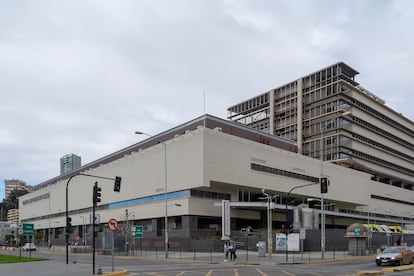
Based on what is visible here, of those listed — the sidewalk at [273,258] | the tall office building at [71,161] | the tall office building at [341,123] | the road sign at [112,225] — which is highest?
the tall office building at [341,123]

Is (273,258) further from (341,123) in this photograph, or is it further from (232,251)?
(341,123)

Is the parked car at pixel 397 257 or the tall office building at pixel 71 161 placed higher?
the tall office building at pixel 71 161

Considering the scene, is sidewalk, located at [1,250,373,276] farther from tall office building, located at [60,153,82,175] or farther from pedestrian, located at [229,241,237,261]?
tall office building, located at [60,153,82,175]

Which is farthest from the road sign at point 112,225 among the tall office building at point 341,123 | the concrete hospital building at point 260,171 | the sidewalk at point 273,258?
the tall office building at point 341,123

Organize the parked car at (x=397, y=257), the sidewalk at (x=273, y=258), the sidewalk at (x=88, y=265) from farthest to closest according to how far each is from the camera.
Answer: the sidewalk at (x=273, y=258) < the parked car at (x=397, y=257) < the sidewalk at (x=88, y=265)

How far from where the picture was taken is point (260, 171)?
82438 millimetres

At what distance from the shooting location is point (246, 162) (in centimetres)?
7988

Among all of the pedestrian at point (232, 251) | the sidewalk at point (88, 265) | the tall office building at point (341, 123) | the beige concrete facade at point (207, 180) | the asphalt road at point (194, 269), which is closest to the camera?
the asphalt road at point (194, 269)

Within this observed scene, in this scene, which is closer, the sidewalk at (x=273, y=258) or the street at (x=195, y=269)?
the street at (x=195, y=269)

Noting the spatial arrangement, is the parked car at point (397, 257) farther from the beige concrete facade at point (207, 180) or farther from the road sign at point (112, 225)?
the beige concrete facade at point (207, 180)

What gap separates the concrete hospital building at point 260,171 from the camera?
7638 centimetres

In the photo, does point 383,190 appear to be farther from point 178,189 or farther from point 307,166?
point 178,189

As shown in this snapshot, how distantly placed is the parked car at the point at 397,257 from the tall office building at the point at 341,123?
77.7 metres

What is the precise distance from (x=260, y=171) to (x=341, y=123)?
47.4 metres
